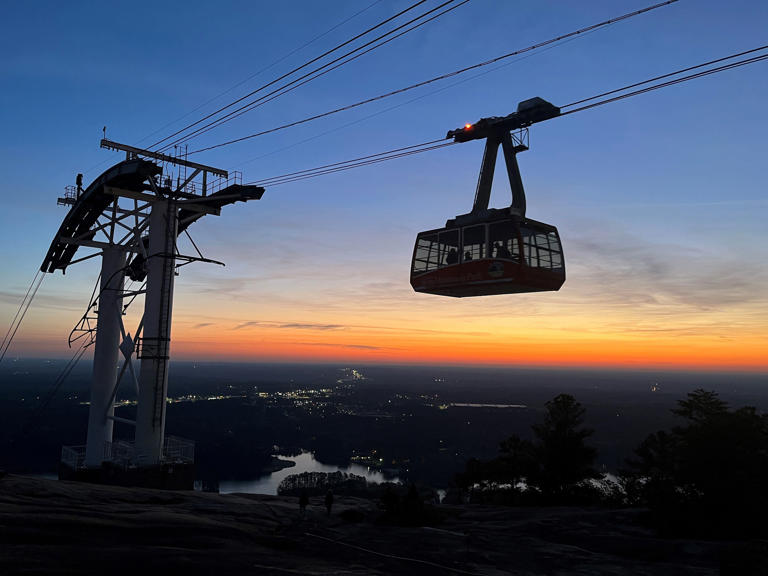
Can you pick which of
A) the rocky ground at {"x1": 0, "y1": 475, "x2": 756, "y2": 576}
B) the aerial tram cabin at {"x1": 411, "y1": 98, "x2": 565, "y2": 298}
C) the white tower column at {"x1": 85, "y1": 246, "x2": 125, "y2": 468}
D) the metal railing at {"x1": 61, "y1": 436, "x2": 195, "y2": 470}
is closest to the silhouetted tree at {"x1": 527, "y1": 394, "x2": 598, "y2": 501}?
the rocky ground at {"x1": 0, "y1": 475, "x2": 756, "y2": 576}

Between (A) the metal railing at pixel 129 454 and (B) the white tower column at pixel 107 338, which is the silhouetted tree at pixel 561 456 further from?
(B) the white tower column at pixel 107 338

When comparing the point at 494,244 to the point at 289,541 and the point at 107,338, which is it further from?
the point at 107,338

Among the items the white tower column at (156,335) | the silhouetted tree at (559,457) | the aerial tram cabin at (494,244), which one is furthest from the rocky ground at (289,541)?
the silhouetted tree at (559,457)

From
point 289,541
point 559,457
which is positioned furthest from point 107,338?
point 559,457

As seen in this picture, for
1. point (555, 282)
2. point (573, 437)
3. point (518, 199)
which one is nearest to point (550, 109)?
point (518, 199)

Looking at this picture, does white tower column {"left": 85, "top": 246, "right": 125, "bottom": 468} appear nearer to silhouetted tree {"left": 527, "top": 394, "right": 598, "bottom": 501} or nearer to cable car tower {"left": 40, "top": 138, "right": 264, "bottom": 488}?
cable car tower {"left": 40, "top": 138, "right": 264, "bottom": 488}

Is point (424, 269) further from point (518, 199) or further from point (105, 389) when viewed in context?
point (105, 389)
